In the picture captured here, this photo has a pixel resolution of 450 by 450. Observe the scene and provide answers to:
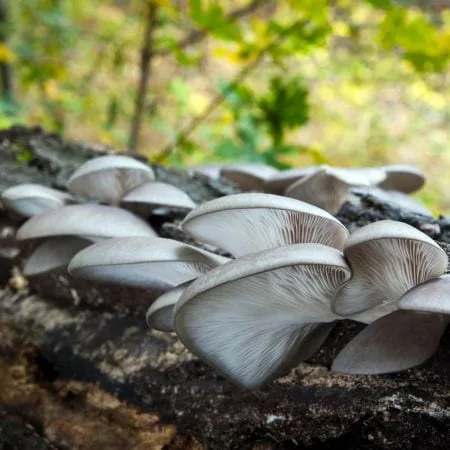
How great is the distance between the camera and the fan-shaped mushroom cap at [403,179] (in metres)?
1.84

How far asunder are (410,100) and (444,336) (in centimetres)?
834

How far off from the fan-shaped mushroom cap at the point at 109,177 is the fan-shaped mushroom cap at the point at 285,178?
1.22 feet

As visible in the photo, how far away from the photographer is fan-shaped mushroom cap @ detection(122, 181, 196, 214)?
4.63 ft

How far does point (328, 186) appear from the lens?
1.56 metres

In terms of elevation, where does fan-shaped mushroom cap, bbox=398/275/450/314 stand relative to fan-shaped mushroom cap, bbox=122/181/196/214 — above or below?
above

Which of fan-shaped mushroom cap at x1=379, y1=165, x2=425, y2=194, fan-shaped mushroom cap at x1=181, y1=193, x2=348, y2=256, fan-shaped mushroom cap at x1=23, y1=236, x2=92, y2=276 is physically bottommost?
fan-shaped mushroom cap at x1=23, y1=236, x2=92, y2=276

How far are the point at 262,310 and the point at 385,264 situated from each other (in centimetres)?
26

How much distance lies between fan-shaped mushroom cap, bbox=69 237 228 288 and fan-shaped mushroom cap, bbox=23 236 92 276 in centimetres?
21

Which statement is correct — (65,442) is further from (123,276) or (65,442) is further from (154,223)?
(154,223)

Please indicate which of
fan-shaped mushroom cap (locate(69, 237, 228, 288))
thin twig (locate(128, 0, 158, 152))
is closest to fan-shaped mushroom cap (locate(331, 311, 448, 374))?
fan-shaped mushroom cap (locate(69, 237, 228, 288))

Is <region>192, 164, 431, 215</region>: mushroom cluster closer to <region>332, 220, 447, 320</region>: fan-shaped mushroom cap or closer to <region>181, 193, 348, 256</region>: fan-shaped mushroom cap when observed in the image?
<region>181, 193, 348, 256</region>: fan-shaped mushroom cap

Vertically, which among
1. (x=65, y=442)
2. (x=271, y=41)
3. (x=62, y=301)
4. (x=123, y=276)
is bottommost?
(x=65, y=442)

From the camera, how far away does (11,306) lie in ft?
5.58

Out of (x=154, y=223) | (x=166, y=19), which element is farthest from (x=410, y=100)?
(x=154, y=223)
